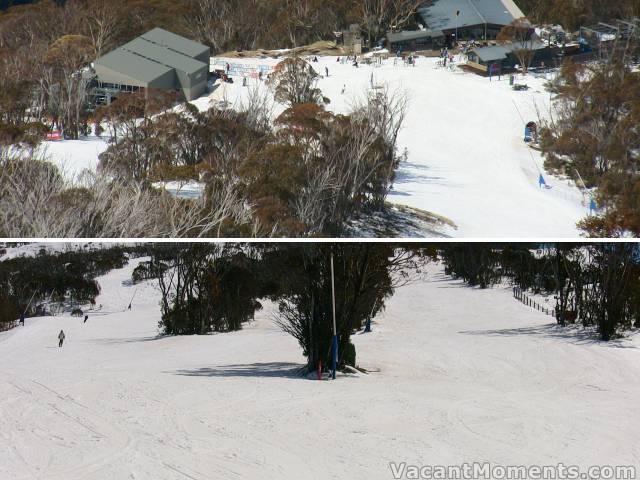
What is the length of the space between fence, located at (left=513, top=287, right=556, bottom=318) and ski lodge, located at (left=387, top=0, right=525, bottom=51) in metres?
33.5

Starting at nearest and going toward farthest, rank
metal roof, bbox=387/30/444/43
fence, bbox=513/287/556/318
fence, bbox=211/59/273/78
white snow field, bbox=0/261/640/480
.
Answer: white snow field, bbox=0/261/640/480, fence, bbox=513/287/556/318, fence, bbox=211/59/273/78, metal roof, bbox=387/30/444/43

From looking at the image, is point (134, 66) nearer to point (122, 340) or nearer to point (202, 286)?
point (202, 286)

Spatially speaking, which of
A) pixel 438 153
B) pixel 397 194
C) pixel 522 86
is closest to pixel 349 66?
pixel 522 86

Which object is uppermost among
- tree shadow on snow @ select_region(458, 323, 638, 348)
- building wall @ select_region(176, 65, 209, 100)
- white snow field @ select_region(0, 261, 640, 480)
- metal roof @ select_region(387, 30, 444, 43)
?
metal roof @ select_region(387, 30, 444, 43)

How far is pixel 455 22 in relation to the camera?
44.7 meters

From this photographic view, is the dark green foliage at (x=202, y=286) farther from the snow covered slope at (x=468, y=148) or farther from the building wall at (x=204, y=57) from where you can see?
the building wall at (x=204, y=57)

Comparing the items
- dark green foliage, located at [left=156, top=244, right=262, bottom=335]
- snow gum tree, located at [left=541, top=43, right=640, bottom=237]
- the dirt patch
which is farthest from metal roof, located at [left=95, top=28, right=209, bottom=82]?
dark green foliage, located at [left=156, top=244, right=262, bottom=335]

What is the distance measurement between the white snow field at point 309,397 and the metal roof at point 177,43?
30121 millimetres

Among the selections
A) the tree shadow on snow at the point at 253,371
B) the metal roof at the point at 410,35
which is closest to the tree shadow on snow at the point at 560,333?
the tree shadow on snow at the point at 253,371

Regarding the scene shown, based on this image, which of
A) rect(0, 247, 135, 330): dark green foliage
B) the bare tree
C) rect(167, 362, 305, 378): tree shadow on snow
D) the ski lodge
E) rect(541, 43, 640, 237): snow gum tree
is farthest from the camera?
the ski lodge

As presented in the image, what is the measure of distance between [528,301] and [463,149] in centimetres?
1956

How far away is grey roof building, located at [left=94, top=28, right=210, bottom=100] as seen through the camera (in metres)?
34.5

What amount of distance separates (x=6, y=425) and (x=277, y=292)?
9.24 ft

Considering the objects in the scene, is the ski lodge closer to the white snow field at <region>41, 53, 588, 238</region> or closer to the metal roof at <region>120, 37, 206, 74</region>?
the white snow field at <region>41, 53, 588, 238</region>
